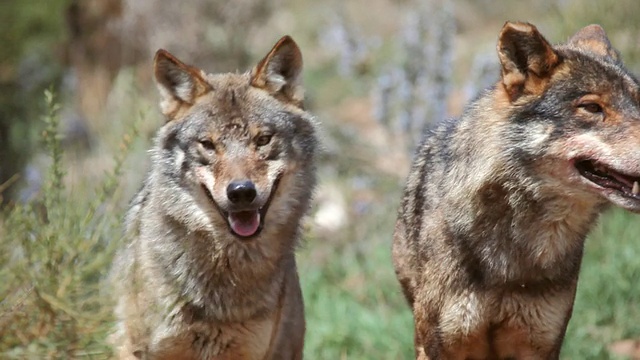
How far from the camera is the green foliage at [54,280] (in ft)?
16.4

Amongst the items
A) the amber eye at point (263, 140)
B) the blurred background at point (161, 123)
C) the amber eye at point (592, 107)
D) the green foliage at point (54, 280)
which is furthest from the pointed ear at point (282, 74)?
the amber eye at point (592, 107)

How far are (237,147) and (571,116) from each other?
1711mm

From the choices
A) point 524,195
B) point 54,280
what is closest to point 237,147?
point 54,280

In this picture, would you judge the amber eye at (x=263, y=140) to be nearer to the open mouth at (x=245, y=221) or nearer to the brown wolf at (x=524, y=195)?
the open mouth at (x=245, y=221)

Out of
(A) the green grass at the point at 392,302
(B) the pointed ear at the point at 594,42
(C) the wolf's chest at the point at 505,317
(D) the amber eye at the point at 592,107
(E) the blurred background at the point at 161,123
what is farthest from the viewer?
(A) the green grass at the point at 392,302

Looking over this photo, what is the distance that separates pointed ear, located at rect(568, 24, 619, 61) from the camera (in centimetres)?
545

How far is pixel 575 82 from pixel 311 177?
1561 millimetres

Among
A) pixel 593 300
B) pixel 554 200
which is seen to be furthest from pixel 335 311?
pixel 554 200

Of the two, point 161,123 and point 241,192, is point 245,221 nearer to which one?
point 241,192

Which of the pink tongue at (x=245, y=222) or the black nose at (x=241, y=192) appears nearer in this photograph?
the black nose at (x=241, y=192)

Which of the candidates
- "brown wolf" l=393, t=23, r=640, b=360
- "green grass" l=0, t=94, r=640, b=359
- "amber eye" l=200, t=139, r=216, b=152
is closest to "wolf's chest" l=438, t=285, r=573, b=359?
"brown wolf" l=393, t=23, r=640, b=360

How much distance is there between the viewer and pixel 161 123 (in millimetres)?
10742

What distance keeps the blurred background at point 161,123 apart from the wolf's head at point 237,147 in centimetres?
36

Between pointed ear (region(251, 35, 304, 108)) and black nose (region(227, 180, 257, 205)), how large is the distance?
0.93 meters
